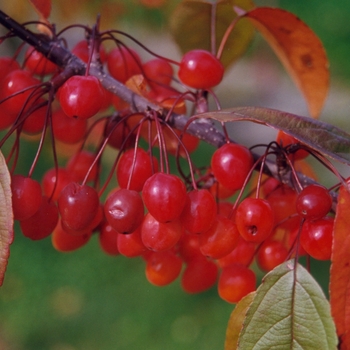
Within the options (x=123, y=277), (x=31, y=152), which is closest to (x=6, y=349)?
(x=123, y=277)

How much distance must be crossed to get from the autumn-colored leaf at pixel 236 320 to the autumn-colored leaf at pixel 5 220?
32 centimetres

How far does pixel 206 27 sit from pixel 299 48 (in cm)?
23

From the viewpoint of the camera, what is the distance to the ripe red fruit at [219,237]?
2.31 feet

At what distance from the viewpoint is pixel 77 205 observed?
27.8 inches

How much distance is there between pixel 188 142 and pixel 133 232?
1.07 ft

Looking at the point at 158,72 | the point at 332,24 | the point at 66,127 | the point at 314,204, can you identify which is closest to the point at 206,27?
the point at 158,72

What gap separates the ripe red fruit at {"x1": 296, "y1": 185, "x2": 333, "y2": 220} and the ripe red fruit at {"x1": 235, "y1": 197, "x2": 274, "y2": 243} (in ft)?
0.15

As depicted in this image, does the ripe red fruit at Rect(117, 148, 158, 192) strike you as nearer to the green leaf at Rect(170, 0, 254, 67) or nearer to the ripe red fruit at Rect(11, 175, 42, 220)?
the ripe red fruit at Rect(11, 175, 42, 220)

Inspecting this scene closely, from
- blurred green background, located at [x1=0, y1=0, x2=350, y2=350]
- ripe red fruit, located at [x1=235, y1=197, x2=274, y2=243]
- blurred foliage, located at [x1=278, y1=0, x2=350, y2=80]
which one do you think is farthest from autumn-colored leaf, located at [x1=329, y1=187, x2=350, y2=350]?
blurred foliage, located at [x1=278, y1=0, x2=350, y2=80]

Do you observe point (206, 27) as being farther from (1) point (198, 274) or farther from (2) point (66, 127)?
(1) point (198, 274)

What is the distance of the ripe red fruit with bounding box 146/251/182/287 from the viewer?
853 mm

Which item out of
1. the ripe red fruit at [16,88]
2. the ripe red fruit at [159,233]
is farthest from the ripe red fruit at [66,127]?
the ripe red fruit at [159,233]

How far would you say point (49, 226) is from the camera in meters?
0.77

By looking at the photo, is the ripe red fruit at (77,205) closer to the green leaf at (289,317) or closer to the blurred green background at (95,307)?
the green leaf at (289,317)
